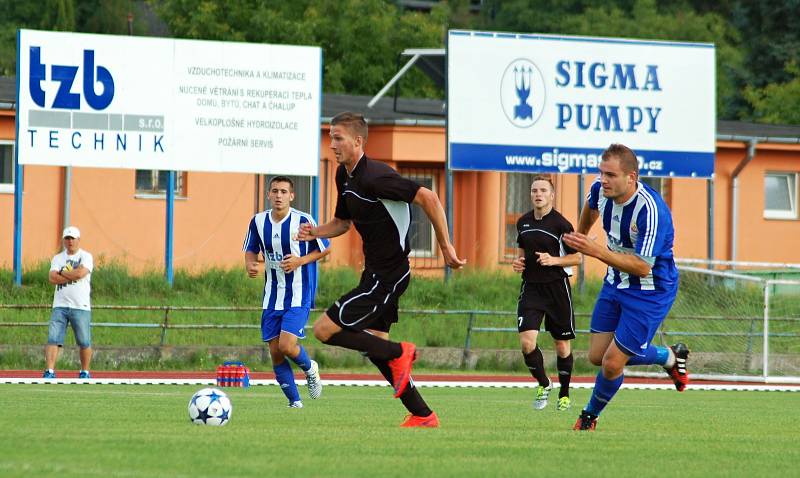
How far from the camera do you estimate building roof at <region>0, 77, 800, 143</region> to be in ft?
102

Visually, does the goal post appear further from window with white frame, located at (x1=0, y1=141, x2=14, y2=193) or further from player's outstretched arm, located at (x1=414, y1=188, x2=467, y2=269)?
player's outstretched arm, located at (x1=414, y1=188, x2=467, y2=269)

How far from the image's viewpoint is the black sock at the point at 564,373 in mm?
14602

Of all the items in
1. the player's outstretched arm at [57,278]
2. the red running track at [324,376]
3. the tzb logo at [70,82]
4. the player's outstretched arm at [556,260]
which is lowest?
the red running track at [324,376]

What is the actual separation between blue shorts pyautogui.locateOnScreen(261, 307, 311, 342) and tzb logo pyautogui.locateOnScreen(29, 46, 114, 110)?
12.6 metres

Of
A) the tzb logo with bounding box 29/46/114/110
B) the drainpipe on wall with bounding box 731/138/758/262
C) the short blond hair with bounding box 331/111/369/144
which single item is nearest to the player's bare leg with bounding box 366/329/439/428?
the short blond hair with bounding box 331/111/369/144

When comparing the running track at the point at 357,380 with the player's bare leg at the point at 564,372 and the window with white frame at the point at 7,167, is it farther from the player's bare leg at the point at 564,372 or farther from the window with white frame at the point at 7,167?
the window with white frame at the point at 7,167

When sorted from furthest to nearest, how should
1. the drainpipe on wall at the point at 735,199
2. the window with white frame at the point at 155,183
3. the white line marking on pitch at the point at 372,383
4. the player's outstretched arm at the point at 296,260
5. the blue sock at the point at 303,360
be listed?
1. the drainpipe on wall at the point at 735,199
2. the window with white frame at the point at 155,183
3. the white line marking on pitch at the point at 372,383
4. the blue sock at the point at 303,360
5. the player's outstretched arm at the point at 296,260

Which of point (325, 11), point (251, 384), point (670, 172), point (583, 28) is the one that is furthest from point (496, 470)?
point (583, 28)

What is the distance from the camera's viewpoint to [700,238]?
3447 centimetres

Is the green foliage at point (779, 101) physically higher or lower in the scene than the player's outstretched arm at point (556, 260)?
higher

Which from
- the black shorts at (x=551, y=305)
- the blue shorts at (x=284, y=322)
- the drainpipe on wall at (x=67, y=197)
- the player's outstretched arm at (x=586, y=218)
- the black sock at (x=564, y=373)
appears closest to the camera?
the player's outstretched arm at (x=586, y=218)

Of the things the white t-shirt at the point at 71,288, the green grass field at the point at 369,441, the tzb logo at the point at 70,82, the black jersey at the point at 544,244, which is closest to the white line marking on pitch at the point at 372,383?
the white t-shirt at the point at 71,288

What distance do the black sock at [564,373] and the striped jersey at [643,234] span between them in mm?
3932

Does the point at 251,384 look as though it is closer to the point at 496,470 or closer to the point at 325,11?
the point at 496,470
